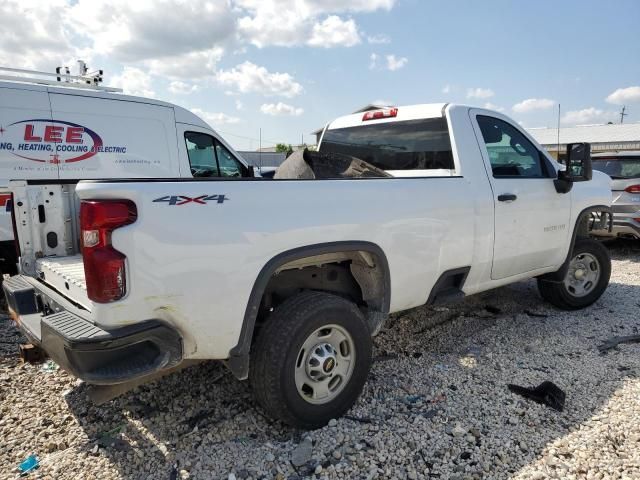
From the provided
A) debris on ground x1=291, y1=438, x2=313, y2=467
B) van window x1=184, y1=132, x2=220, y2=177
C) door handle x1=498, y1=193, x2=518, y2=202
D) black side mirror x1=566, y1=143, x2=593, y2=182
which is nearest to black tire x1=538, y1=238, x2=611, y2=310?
black side mirror x1=566, y1=143, x2=593, y2=182

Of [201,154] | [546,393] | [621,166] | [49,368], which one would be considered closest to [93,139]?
[201,154]

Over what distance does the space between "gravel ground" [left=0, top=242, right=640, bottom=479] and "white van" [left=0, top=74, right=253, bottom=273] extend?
280 cm

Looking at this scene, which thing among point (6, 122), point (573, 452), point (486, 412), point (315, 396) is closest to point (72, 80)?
point (6, 122)

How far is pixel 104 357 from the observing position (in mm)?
2215

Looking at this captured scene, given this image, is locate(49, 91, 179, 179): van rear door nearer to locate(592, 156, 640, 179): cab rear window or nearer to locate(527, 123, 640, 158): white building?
locate(592, 156, 640, 179): cab rear window

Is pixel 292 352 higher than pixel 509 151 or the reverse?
the reverse

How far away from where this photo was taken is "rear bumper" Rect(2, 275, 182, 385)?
2.19m

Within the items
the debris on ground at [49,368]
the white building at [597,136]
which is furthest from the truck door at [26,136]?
the white building at [597,136]

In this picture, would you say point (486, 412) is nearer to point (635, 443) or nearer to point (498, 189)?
point (635, 443)

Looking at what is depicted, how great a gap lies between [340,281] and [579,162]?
2.69 m

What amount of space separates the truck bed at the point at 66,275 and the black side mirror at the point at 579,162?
4.16m

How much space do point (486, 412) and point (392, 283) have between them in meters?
1.03

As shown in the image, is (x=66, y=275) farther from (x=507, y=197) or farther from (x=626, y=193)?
(x=626, y=193)

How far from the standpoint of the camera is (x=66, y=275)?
291cm
